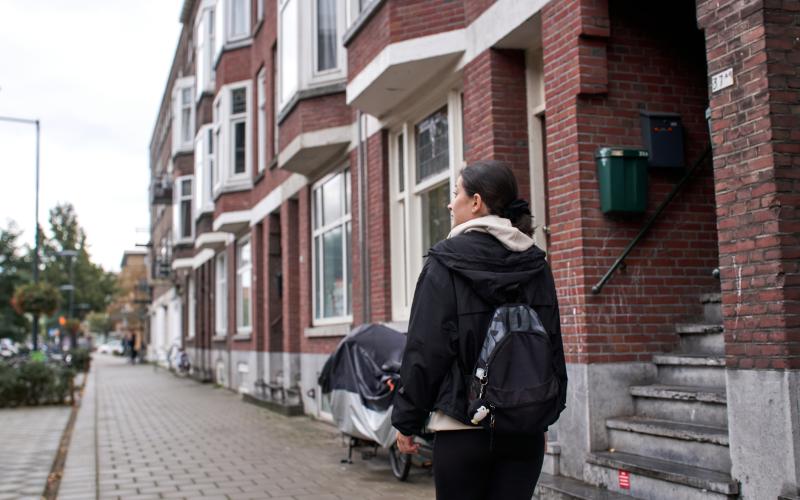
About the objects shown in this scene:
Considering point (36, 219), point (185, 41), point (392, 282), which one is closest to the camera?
point (392, 282)

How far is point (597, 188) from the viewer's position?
6605 mm

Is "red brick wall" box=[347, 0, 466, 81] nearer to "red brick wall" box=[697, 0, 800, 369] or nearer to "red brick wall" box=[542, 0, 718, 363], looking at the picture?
"red brick wall" box=[542, 0, 718, 363]

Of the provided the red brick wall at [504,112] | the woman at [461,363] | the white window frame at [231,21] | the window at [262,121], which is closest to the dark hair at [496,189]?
the woman at [461,363]

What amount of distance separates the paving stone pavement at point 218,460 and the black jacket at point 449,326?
466 centimetres

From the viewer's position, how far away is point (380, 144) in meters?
11.5

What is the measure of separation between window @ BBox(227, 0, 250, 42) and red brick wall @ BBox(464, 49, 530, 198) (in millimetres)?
12786

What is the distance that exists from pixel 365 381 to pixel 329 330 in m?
5.14

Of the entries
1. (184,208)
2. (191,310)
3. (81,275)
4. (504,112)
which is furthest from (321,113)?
(81,275)

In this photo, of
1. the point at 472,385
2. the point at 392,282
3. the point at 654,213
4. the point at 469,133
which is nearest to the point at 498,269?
the point at 472,385

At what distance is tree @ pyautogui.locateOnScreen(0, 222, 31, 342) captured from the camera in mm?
53500

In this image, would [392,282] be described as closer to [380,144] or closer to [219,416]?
[380,144]

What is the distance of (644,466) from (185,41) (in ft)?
102

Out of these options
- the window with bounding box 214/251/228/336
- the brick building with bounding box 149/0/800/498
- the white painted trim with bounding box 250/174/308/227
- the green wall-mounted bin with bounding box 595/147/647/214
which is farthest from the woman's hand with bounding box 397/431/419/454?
the window with bounding box 214/251/228/336

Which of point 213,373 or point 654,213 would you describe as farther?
point 213,373
